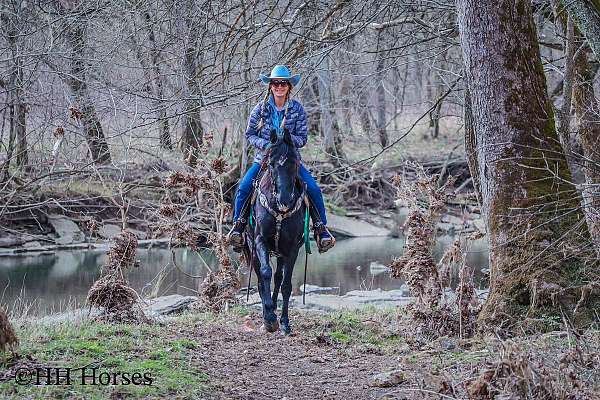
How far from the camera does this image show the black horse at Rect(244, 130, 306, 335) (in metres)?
9.30

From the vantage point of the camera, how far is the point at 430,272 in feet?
30.8

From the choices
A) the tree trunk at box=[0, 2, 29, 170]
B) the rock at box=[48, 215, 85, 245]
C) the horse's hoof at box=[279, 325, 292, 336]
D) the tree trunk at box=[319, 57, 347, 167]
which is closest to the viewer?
the horse's hoof at box=[279, 325, 292, 336]

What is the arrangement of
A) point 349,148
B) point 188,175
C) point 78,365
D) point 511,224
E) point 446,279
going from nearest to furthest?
point 78,365 → point 511,224 → point 446,279 → point 188,175 → point 349,148

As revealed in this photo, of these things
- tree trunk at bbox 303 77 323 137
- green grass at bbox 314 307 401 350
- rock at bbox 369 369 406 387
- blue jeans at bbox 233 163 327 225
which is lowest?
green grass at bbox 314 307 401 350

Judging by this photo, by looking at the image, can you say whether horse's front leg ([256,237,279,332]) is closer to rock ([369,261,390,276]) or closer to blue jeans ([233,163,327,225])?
blue jeans ([233,163,327,225])

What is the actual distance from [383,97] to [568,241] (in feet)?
81.9

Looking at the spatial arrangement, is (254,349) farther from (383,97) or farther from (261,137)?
(383,97)

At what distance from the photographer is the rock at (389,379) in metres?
6.65

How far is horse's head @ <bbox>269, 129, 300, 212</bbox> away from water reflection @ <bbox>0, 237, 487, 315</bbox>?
527 centimetres

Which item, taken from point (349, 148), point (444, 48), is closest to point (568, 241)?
point (444, 48)

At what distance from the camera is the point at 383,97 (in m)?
32.2

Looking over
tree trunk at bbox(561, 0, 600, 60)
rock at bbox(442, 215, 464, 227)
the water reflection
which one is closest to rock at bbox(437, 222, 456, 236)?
rock at bbox(442, 215, 464, 227)

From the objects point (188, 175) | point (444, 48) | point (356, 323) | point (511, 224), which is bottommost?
point (356, 323)

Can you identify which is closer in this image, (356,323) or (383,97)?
(356,323)
